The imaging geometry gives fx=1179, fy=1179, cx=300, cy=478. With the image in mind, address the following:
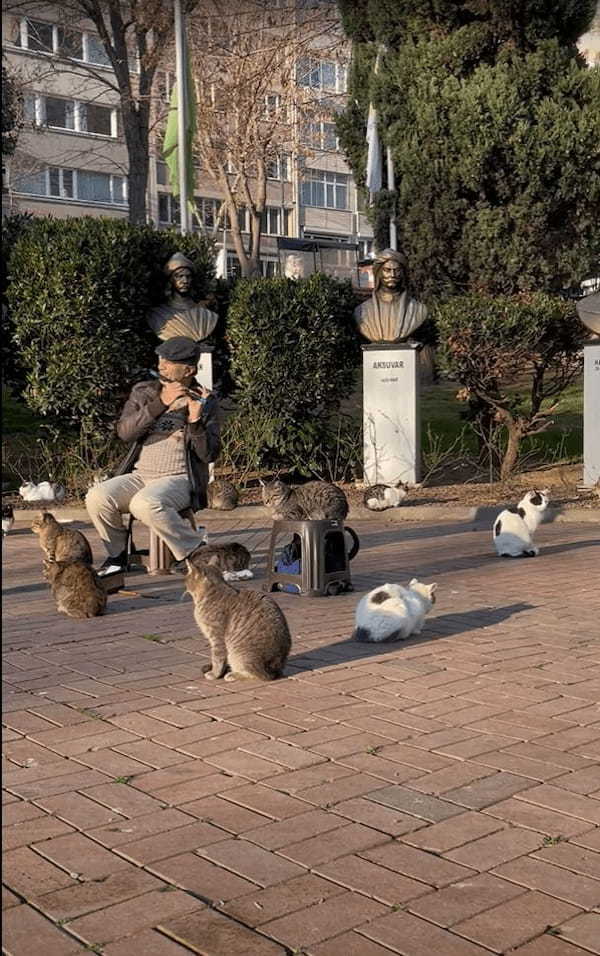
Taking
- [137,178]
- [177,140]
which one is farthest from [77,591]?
[137,178]

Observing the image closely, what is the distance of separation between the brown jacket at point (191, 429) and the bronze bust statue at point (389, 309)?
666 cm

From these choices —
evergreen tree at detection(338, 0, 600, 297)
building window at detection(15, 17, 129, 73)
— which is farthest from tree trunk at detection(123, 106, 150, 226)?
evergreen tree at detection(338, 0, 600, 297)

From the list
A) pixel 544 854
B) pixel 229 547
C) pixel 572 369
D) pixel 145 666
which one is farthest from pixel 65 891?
pixel 572 369

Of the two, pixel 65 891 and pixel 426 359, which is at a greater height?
pixel 426 359

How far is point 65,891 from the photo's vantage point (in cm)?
338

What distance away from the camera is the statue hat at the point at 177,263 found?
46.9 feet

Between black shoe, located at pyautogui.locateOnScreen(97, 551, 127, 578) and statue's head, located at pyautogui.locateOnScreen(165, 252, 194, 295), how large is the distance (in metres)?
6.26

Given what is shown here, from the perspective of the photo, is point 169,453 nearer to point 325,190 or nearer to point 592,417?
point 592,417

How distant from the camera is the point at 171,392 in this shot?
8547mm

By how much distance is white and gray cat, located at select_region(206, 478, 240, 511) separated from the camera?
12750mm

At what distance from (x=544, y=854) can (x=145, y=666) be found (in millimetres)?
2927

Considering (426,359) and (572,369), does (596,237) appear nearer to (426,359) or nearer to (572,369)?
(572,369)

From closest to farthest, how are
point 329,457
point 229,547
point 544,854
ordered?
point 544,854, point 229,547, point 329,457

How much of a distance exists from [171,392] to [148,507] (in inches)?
36.1
